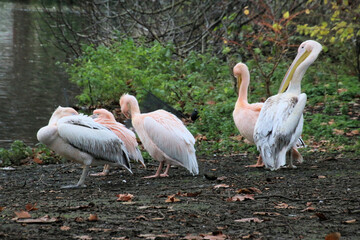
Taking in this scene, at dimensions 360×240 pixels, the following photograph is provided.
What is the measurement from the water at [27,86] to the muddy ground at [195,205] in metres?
4.72

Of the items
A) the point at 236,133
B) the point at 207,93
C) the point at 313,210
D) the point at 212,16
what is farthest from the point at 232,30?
the point at 313,210

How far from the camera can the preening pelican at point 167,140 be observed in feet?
22.6

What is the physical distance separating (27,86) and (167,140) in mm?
11268

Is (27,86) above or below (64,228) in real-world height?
above

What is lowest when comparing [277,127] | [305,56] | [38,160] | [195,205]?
[38,160]

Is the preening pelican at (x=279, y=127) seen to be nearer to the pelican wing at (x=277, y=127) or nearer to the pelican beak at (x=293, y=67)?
the pelican wing at (x=277, y=127)

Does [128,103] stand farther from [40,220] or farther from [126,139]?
[40,220]

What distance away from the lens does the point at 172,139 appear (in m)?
6.95

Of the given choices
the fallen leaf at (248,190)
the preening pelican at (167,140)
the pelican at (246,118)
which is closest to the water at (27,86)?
the preening pelican at (167,140)

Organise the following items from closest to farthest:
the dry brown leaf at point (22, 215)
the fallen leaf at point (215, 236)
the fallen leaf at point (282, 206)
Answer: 1. the fallen leaf at point (215, 236)
2. the dry brown leaf at point (22, 215)
3. the fallen leaf at point (282, 206)

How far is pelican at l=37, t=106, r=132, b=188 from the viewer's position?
637 centimetres

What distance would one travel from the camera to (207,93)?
12.7 m

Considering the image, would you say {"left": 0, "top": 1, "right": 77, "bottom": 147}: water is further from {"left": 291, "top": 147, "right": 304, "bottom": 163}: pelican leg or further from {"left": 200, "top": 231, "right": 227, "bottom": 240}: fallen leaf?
{"left": 200, "top": 231, "right": 227, "bottom": 240}: fallen leaf

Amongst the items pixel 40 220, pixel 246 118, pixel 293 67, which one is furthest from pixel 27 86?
pixel 40 220
